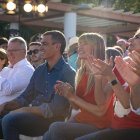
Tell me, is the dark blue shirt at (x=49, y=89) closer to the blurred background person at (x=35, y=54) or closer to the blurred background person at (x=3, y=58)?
the blurred background person at (x=3, y=58)

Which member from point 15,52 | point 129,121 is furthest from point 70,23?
point 129,121

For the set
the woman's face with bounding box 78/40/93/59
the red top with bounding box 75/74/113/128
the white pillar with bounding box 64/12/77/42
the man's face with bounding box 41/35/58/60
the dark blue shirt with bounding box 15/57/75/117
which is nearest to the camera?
the red top with bounding box 75/74/113/128

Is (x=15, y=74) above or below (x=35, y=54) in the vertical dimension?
above

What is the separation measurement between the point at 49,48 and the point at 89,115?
44.2 inches

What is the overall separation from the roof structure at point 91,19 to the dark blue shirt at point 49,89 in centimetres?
864

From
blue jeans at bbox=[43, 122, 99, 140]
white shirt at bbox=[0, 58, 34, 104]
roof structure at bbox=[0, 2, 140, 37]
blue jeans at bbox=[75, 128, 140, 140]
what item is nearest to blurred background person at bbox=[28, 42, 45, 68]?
white shirt at bbox=[0, 58, 34, 104]

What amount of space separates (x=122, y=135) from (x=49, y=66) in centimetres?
171

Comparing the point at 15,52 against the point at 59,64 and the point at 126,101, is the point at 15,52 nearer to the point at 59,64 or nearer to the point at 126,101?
the point at 59,64

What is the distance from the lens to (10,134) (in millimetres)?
4562

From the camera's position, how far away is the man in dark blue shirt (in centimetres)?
453

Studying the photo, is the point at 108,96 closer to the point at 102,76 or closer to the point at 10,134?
the point at 102,76

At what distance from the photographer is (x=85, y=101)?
407 cm

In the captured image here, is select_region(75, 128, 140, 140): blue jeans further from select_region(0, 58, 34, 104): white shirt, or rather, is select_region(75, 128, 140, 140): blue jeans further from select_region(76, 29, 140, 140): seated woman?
select_region(0, 58, 34, 104): white shirt

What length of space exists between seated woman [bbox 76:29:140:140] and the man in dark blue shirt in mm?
984
